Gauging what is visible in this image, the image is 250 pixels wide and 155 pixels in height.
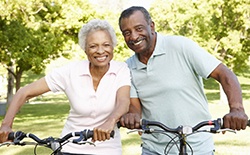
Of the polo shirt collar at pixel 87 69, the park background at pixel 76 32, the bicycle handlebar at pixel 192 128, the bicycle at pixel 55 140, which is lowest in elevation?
the bicycle at pixel 55 140

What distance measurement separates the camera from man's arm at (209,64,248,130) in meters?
3.65

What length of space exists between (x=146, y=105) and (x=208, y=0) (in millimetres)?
29081

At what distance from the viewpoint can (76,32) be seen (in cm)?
2811

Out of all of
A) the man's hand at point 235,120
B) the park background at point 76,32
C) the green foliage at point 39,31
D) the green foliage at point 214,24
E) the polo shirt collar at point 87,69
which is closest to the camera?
the man's hand at point 235,120

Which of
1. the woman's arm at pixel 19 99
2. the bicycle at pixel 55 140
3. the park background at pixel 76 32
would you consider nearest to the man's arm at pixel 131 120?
the bicycle at pixel 55 140

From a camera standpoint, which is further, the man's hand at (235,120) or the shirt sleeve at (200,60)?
the shirt sleeve at (200,60)

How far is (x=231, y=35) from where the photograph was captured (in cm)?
3297

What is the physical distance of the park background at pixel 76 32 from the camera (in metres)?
20.7

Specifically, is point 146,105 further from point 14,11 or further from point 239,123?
point 14,11

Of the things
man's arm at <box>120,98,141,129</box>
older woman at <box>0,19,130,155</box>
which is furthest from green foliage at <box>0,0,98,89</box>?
man's arm at <box>120,98,141,129</box>

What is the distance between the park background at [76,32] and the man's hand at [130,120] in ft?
30.5

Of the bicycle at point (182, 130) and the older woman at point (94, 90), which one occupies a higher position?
the older woman at point (94, 90)

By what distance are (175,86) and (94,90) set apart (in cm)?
59

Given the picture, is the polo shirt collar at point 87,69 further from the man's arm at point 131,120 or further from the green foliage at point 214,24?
the green foliage at point 214,24
